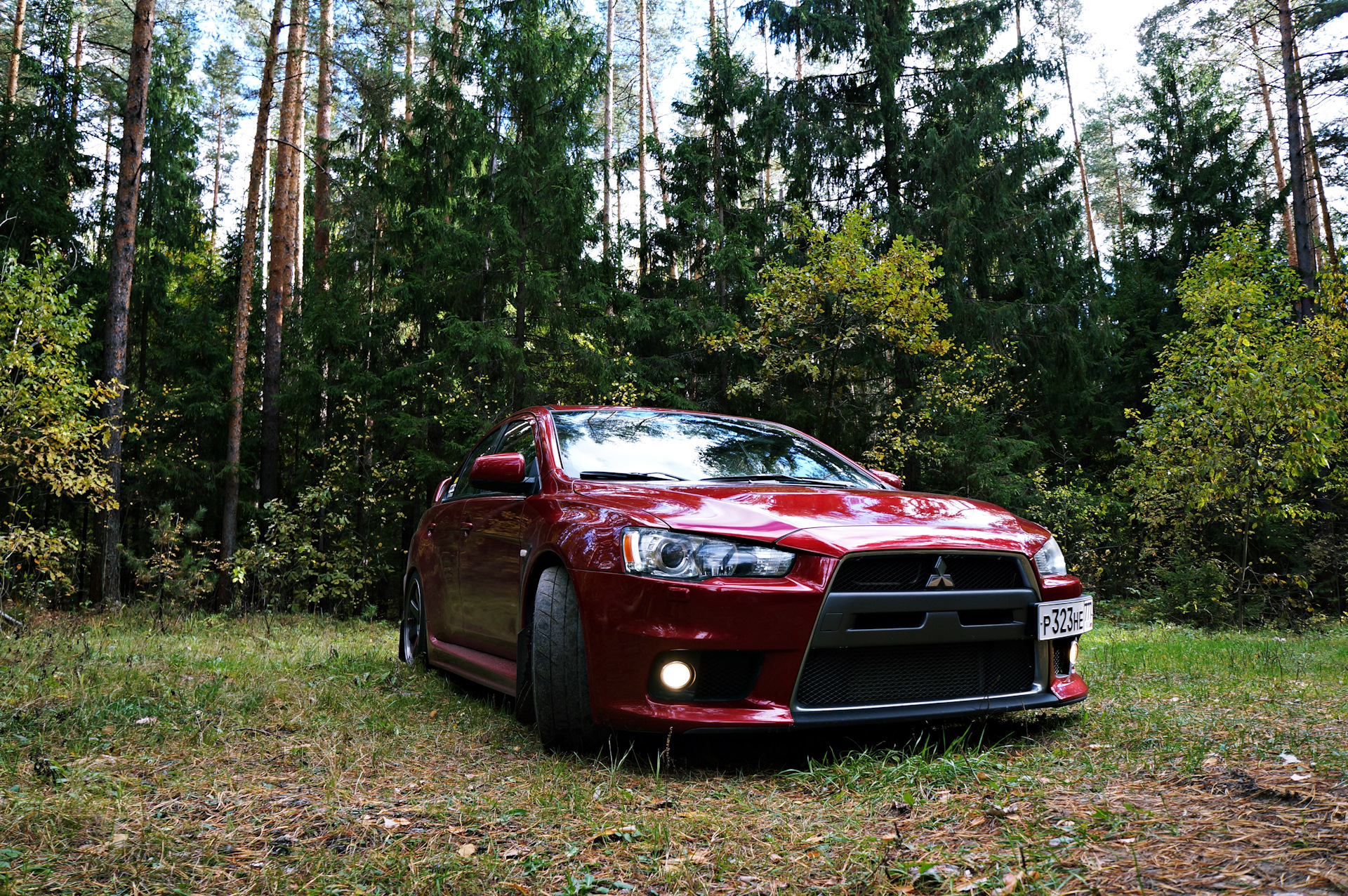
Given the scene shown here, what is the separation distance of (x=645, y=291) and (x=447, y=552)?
45.8ft

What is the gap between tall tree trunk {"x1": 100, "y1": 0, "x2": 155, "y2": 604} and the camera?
12484 mm

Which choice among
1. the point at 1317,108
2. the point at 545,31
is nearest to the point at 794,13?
the point at 545,31

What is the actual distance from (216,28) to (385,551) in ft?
37.8

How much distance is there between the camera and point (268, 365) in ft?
57.6

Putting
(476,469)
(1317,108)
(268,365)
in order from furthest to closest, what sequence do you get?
(268,365), (1317,108), (476,469)

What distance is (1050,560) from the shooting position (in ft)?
12.4

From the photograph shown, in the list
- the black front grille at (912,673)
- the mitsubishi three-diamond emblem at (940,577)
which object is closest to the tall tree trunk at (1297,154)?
the black front grille at (912,673)

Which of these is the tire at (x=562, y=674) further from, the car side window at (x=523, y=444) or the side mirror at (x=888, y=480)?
the side mirror at (x=888, y=480)

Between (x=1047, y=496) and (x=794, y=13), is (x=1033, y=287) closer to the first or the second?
(x=1047, y=496)

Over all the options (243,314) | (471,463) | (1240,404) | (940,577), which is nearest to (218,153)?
(243,314)

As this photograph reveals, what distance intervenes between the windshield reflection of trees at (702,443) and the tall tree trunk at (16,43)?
21.6 meters

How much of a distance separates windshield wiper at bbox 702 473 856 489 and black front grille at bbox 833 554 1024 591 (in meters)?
0.90

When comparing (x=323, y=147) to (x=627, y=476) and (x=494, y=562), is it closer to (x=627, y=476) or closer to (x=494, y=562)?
(x=494, y=562)

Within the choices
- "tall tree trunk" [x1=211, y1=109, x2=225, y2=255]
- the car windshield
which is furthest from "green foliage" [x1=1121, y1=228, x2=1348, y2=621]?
"tall tree trunk" [x1=211, y1=109, x2=225, y2=255]
